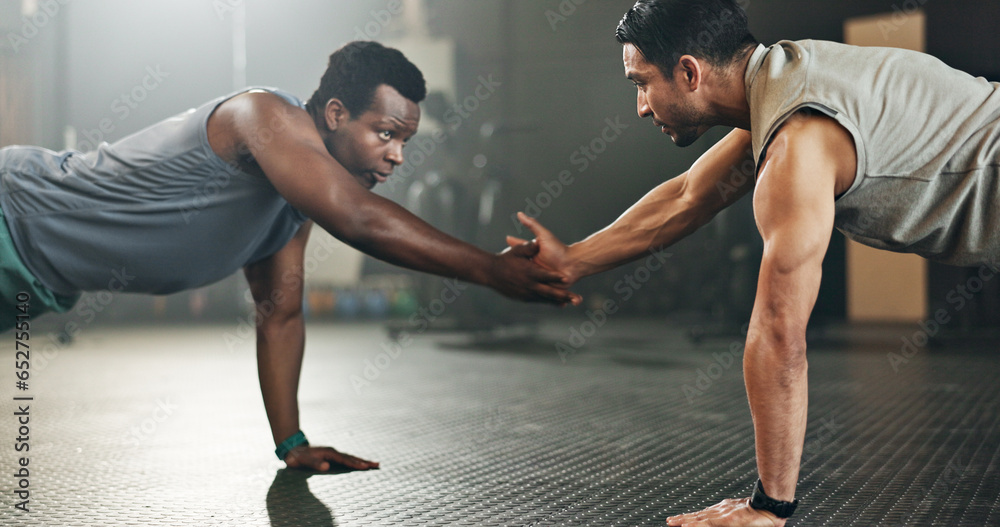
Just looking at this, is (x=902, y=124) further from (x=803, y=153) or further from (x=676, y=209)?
(x=676, y=209)

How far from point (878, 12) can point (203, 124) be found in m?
5.67

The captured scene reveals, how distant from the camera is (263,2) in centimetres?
597

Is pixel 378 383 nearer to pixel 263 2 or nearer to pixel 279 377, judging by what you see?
pixel 279 377

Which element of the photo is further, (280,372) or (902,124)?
(280,372)

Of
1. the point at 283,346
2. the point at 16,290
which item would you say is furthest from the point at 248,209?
the point at 16,290

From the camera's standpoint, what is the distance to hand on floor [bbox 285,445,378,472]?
1.58 metres

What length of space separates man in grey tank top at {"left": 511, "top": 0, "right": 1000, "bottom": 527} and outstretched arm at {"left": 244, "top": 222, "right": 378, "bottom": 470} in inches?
32.2

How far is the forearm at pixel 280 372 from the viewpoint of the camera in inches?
64.4

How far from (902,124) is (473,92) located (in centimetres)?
516

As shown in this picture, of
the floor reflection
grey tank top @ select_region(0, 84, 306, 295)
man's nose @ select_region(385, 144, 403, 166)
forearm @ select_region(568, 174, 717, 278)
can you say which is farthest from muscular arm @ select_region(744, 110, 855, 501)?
grey tank top @ select_region(0, 84, 306, 295)

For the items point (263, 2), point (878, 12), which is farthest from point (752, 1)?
point (263, 2)

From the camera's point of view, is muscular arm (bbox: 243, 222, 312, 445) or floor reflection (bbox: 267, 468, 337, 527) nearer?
floor reflection (bbox: 267, 468, 337, 527)

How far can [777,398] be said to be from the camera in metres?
1.05

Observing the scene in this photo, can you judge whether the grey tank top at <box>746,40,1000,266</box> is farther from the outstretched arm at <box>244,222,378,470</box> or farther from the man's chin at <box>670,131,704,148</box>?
the outstretched arm at <box>244,222,378,470</box>
